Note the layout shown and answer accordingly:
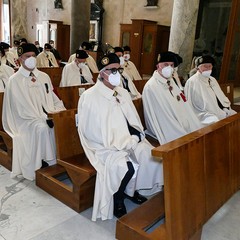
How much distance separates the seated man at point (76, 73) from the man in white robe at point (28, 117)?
202 cm

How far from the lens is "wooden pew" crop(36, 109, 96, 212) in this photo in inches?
114

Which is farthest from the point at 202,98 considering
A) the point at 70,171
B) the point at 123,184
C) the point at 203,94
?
the point at 70,171

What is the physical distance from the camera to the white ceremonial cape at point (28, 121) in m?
3.55

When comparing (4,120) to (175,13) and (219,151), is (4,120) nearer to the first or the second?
(219,151)

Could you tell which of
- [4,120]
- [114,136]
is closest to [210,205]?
[114,136]

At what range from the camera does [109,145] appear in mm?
2906

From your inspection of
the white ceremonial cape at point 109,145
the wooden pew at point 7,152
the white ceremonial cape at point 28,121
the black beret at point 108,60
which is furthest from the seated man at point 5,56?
the white ceremonial cape at point 109,145

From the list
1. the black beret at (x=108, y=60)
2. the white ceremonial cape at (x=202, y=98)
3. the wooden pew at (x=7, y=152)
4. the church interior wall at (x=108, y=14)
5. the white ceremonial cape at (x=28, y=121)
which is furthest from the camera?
the church interior wall at (x=108, y=14)

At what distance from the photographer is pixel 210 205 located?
2584mm

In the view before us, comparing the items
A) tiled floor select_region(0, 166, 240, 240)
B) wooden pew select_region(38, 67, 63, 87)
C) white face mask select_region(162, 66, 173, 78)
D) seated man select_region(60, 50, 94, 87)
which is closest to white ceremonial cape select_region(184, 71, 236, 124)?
white face mask select_region(162, 66, 173, 78)

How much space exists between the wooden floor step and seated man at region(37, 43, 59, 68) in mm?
7502

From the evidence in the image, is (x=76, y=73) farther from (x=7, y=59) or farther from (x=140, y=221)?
(x=140, y=221)

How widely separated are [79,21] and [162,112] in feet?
25.6

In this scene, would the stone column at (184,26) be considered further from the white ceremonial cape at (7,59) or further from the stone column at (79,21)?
the white ceremonial cape at (7,59)
